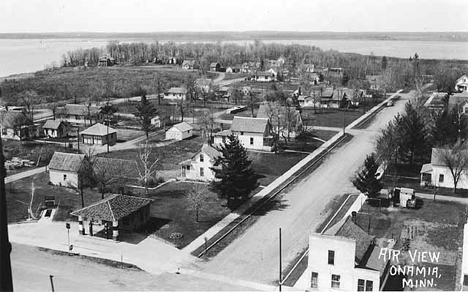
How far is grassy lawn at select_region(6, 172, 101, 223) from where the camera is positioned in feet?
140

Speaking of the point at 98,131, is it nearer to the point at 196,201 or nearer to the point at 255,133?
the point at 255,133

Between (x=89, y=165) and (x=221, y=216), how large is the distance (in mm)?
14465

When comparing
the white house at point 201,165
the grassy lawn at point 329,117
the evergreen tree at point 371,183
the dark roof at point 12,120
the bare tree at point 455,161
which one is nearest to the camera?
the evergreen tree at point 371,183

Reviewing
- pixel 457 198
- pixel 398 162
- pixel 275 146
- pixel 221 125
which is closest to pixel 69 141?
pixel 221 125

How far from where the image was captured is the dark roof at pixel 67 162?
49688 mm

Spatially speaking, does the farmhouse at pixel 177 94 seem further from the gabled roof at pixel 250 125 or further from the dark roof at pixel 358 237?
the dark roof at pixel 358 237

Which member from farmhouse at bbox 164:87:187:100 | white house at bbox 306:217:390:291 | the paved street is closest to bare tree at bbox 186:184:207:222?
the paved street

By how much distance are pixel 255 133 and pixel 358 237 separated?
119ft

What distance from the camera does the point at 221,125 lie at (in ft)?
255

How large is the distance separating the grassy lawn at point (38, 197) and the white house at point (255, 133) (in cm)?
2378

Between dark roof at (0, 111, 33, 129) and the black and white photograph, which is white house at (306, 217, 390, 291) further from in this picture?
dark roof at (0, 111, 33, 129)

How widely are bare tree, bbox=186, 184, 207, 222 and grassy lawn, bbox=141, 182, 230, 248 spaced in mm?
254

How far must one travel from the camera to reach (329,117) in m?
89.1

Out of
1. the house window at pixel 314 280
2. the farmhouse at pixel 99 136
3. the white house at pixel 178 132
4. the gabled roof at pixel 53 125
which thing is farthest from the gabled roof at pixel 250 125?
the house window at pixel 314 280
